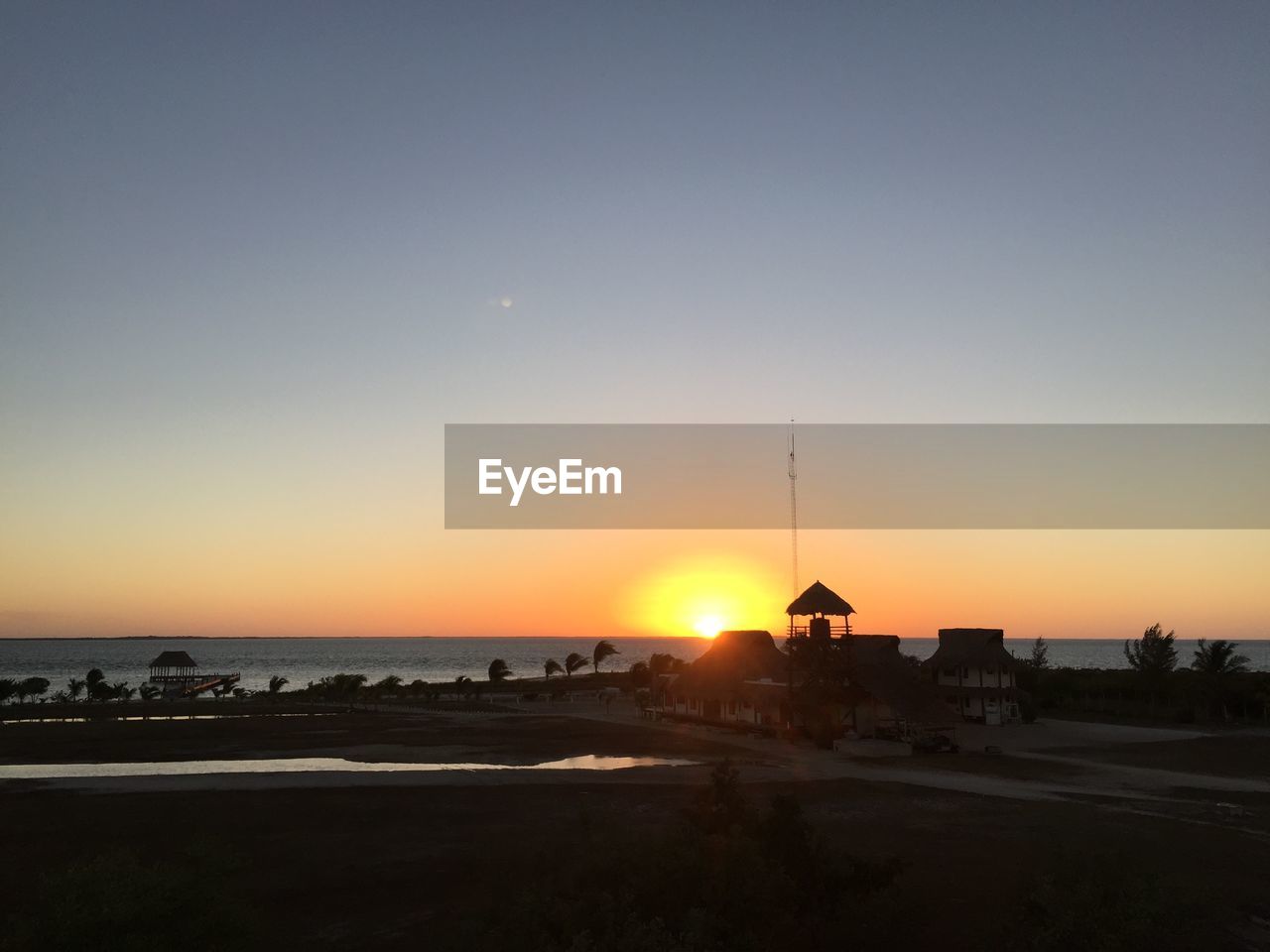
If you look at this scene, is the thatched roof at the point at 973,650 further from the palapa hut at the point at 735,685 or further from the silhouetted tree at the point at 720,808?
the silhouetted tree at the point at 720,808

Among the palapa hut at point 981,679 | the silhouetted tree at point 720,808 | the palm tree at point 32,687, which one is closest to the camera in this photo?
the silhouetted tree at point 720,808

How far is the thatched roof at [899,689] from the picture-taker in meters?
56.6

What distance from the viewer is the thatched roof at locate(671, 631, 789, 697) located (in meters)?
68.8

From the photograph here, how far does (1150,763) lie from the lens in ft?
148

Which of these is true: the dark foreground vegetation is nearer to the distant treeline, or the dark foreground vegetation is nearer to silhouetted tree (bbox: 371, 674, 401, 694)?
the distant treeline

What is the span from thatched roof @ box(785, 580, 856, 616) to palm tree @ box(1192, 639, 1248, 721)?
103 ft

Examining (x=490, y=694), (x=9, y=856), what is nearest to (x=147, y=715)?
(x=490, y=694)

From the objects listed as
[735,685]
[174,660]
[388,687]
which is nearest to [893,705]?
[735,685]

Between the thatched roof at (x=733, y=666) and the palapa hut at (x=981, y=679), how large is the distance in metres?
13.3

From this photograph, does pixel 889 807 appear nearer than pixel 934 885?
No

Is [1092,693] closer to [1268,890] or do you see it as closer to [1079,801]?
[1079,801]

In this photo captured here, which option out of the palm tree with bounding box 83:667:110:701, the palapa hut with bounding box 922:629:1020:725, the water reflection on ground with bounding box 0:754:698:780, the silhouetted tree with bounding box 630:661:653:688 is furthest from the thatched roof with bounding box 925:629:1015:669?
the palm tree with bounding box 83:667:110:701

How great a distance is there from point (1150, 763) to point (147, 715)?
7289cm

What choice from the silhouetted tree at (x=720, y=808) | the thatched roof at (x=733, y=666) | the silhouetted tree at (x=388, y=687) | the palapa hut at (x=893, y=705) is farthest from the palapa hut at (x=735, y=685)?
the silhouetted tree at (x=720, y=808)
